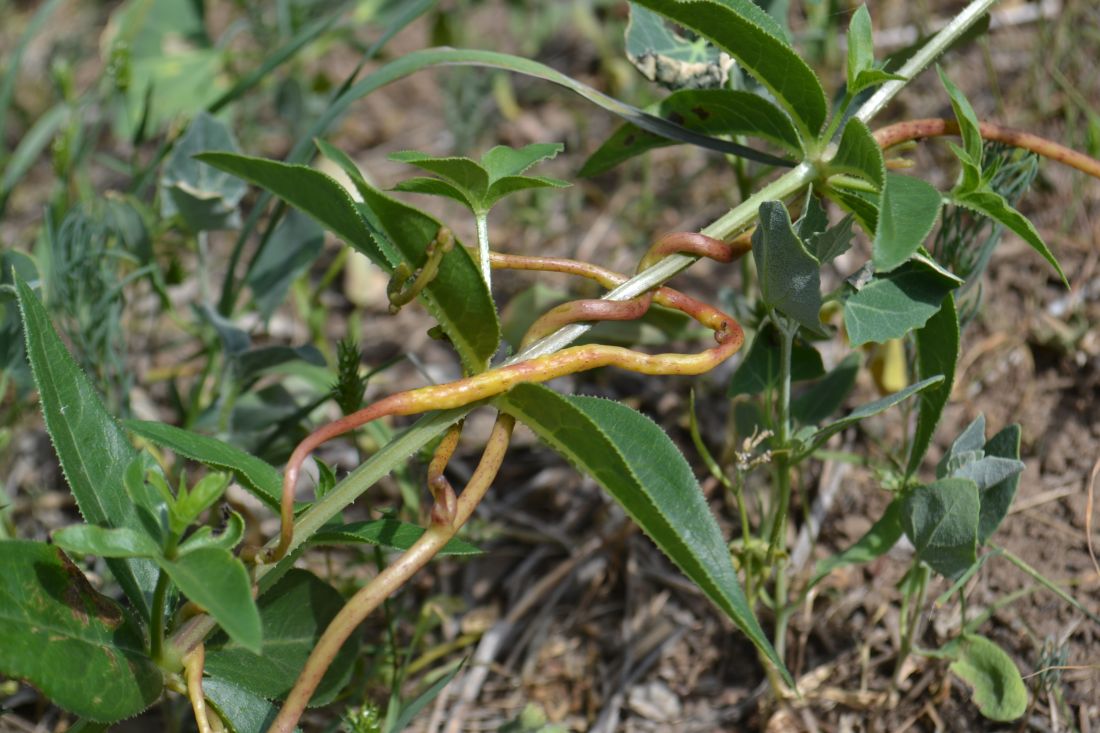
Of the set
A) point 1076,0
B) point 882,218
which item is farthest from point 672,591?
point 1076,0

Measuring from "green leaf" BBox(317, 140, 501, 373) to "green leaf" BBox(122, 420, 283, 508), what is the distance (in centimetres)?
29

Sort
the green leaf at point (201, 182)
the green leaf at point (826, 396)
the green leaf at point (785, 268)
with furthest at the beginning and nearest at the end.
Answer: the green leaf at point (201, 182) < the green leaf at point (826, 396) < the green leaf at point (785, 268)

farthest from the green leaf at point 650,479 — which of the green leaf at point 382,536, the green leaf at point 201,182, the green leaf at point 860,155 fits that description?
the green leaf at point 201,182

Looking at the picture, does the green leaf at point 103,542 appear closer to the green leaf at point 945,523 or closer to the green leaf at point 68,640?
the green leaf at point 68,640

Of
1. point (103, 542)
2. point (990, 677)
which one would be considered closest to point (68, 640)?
point (103, 542)

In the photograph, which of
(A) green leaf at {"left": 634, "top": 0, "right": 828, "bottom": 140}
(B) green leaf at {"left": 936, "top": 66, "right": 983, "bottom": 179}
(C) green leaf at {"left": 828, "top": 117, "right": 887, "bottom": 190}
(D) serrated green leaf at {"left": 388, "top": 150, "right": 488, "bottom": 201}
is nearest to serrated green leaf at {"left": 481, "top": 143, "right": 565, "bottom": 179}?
(D) serrated green leaf at {"left": 388, "top": 150, "right": 488, "bottom": 201}

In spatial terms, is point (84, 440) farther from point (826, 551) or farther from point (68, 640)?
point (826, 551)

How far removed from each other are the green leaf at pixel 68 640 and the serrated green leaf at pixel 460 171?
0.63 metres

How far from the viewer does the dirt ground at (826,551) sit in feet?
5.87

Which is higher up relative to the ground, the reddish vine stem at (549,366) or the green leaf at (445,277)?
the green leaf at (445,277)

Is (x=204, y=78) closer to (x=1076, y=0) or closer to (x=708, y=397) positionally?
(x=708, y=397)

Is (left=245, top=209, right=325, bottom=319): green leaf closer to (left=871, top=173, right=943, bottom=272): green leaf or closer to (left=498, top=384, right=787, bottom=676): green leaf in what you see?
(left=498, top=384, right=787, bottom=676): green leaf

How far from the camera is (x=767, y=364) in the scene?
1.70 m

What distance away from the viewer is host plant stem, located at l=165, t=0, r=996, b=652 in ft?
4.40
